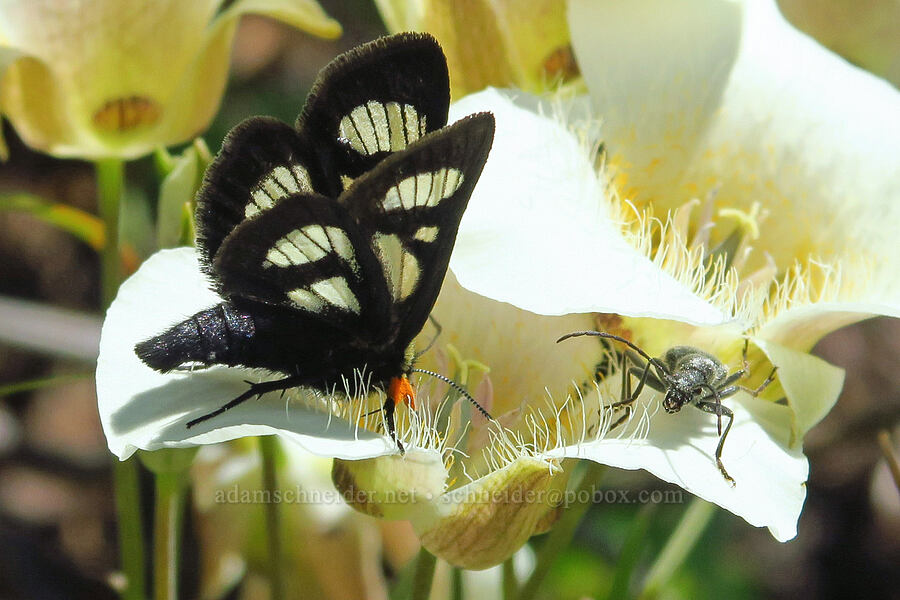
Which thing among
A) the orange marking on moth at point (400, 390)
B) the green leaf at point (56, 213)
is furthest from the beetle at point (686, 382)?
the green leaf at point (56, 213)

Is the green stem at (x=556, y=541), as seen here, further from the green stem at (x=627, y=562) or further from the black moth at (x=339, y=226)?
the black moth at (x=339, y=226)

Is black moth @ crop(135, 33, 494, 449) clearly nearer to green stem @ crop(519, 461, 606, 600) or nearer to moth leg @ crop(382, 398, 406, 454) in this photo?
moth leg @ crop(382, 398, 406, 454)

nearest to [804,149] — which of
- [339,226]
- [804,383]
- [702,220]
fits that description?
[702,220]

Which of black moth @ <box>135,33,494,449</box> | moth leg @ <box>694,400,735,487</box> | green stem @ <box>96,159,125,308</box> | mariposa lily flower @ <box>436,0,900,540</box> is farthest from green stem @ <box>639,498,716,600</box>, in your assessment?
green stem @ <box>96,159,125,308</box>

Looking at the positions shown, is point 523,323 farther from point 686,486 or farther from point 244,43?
point 244,43

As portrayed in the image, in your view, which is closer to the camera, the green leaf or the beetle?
the beetle

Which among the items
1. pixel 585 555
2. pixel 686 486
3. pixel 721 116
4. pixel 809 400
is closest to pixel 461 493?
pixel 686 486

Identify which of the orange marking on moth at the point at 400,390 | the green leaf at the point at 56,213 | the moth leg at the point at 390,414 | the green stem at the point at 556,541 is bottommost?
the green stem at the point at 556,541
